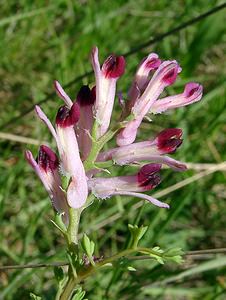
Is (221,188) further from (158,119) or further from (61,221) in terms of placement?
(61,221)

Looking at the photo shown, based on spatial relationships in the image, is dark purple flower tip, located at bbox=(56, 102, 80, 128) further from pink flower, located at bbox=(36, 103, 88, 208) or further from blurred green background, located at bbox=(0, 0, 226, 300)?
blurred green background, located at bbox=(0, 0, 226, 300)

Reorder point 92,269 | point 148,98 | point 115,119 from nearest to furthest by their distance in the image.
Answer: point 92,269 → point 148,98 → point 115,119

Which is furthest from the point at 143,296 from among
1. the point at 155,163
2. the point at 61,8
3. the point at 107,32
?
the point at 61,8

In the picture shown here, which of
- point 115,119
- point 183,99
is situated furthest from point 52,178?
point 115,119

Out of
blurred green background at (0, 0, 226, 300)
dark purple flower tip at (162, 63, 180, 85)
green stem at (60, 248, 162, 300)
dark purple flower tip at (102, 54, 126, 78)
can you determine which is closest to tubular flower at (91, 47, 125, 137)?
dark purple flower tip at (102, 54, 126, 78)

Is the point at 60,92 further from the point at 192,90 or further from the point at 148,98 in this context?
the point at 192,90
